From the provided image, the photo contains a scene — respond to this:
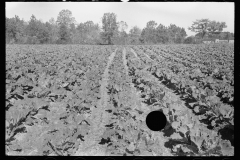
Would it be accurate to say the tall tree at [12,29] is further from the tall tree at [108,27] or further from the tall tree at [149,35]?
the tall tree at [149,35]

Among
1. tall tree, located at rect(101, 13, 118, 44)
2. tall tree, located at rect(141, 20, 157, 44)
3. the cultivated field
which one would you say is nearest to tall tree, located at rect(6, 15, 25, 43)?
the cultivated field

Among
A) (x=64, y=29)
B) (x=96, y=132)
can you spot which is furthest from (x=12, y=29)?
(x=64, y=29)

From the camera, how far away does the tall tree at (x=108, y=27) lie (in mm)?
39469

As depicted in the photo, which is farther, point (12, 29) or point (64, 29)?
point (64, 29)

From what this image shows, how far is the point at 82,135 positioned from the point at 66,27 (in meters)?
43.5

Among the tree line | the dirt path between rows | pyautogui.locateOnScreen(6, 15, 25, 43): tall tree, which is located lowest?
the dirt path between rows

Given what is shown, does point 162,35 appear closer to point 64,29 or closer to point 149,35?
point 149,35

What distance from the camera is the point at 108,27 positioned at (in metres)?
43.1

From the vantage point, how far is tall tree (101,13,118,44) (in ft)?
129

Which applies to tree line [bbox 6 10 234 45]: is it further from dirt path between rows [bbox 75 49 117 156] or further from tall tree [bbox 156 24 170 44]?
dirt path between rows [bbox 75 49 117 156]

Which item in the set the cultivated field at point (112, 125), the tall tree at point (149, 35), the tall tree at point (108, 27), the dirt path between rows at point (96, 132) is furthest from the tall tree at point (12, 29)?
the tall tree at point (149, 35)

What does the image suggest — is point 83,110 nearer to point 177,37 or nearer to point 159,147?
point 159,147
